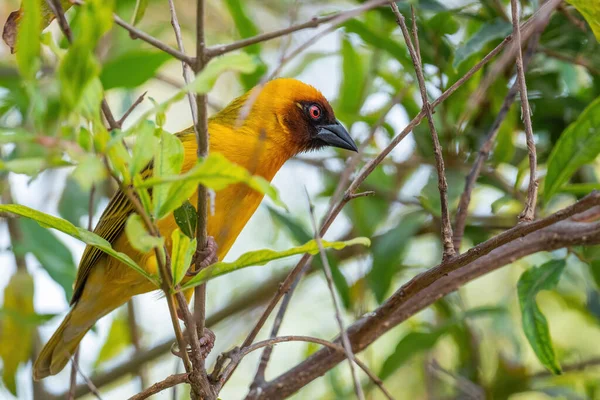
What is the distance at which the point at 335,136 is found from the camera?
4121 mm

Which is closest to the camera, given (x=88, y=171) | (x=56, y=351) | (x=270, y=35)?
(x=88, y=171)

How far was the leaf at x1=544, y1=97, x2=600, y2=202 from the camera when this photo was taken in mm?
3023

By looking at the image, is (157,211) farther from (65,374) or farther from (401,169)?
(65,374)

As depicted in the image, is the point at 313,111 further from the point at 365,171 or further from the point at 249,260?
the point at 249,260

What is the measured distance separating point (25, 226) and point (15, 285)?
12.8 inches

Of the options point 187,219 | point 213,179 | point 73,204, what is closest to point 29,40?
point 213,179

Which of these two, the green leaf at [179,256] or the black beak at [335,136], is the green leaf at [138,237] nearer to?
the green leaf at [179,256]

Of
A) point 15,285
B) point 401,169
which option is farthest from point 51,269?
point 401,169

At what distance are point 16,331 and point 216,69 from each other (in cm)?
307

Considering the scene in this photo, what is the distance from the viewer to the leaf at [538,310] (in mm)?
2930

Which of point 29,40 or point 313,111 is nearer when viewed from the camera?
point 29,40

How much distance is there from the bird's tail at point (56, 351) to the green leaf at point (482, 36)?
2.32 m

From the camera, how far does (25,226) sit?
14.0 feet

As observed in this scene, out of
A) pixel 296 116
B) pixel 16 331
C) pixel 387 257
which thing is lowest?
pixel 387 257
